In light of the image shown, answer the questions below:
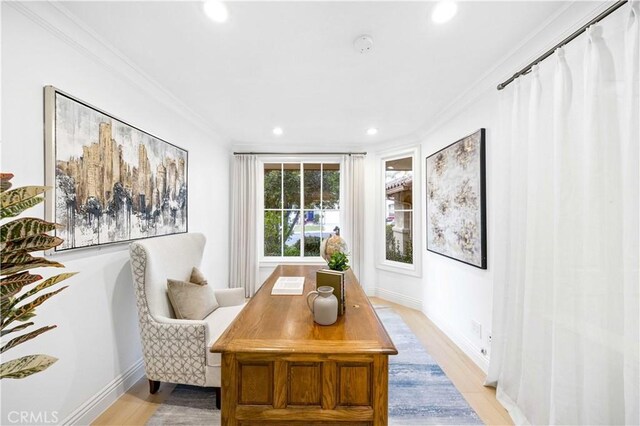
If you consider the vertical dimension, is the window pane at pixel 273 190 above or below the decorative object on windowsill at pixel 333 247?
above

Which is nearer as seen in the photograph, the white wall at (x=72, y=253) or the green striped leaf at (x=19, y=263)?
the green striped leaf at (x=19, y=263)

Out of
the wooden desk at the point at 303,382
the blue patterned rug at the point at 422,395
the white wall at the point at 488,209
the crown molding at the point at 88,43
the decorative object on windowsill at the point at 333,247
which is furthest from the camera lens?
the decorative object on windowsill at the point at 333,247

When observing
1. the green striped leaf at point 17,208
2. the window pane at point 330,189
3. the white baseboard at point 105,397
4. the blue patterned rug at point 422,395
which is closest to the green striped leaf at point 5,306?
the green striped leaf at point 17,208

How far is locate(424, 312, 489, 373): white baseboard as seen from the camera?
2298mm

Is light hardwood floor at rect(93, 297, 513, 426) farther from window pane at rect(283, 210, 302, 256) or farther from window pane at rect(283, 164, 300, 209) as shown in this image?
window pane at rect(283, 164, 300, 209)

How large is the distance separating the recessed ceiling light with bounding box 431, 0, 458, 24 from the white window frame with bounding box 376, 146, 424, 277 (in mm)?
A: 2296

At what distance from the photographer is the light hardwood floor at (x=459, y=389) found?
5.84 feet

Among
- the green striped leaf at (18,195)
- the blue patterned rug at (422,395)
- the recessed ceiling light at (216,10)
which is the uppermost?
the recessed ceiling light at (216,10)

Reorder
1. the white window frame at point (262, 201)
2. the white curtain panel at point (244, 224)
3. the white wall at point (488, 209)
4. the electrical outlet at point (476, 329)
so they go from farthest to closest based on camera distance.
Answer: the white window frame at point (262, 201)
the white curtain panel at point (244, 224)
the electrical outlet at point (476, 329)
the white wall at point (488, 209)

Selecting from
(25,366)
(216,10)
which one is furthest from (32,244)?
(216,10)

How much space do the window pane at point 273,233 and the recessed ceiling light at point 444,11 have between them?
3401 millimetres

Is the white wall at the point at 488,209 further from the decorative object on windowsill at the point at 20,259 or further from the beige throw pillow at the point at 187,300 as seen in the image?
the decorative object on windowsill at the point at 20,259

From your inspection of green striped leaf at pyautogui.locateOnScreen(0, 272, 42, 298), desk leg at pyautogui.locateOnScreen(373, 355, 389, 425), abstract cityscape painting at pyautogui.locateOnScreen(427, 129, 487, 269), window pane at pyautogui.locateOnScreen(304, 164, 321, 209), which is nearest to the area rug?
desk leg at pyautogui.locateOnScreen(373, 355, 389, 425)

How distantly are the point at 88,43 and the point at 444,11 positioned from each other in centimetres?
221
